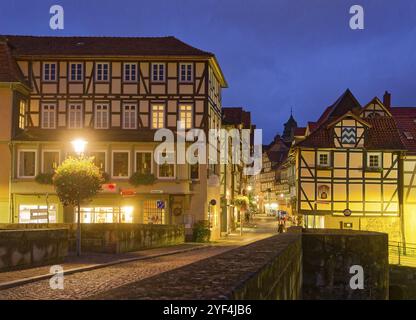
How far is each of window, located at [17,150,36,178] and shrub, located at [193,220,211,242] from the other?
10743 mm

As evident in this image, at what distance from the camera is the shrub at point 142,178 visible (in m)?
41.6

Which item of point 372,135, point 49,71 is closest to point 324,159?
point 372,135

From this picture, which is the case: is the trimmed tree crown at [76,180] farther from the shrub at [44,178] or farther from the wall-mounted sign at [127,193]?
the shrub at [44,178]

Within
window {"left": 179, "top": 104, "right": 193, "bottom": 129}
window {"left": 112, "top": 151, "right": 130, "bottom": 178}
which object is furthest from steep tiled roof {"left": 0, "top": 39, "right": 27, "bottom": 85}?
A: window {"left": 179, "top": 104, "right": 193, "bottom": 129}

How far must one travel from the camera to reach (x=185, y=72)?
44281 mm

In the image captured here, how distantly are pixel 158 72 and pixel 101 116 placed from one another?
472 centimetres

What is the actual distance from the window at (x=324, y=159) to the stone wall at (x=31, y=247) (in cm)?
2801

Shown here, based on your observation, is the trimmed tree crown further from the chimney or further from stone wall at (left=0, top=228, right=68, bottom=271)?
the chimney

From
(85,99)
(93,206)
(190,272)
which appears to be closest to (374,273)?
(190,272)

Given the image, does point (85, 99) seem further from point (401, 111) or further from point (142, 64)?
point (401, 111)

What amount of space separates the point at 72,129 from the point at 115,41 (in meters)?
7.50

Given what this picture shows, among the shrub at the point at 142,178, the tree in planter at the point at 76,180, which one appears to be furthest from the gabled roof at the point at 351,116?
the tree in planter at the point at 76,180

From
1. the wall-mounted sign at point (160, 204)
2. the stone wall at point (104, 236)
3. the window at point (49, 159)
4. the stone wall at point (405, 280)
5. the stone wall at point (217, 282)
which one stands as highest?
the window at point (49, 159)

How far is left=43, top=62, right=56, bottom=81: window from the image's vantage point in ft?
145
